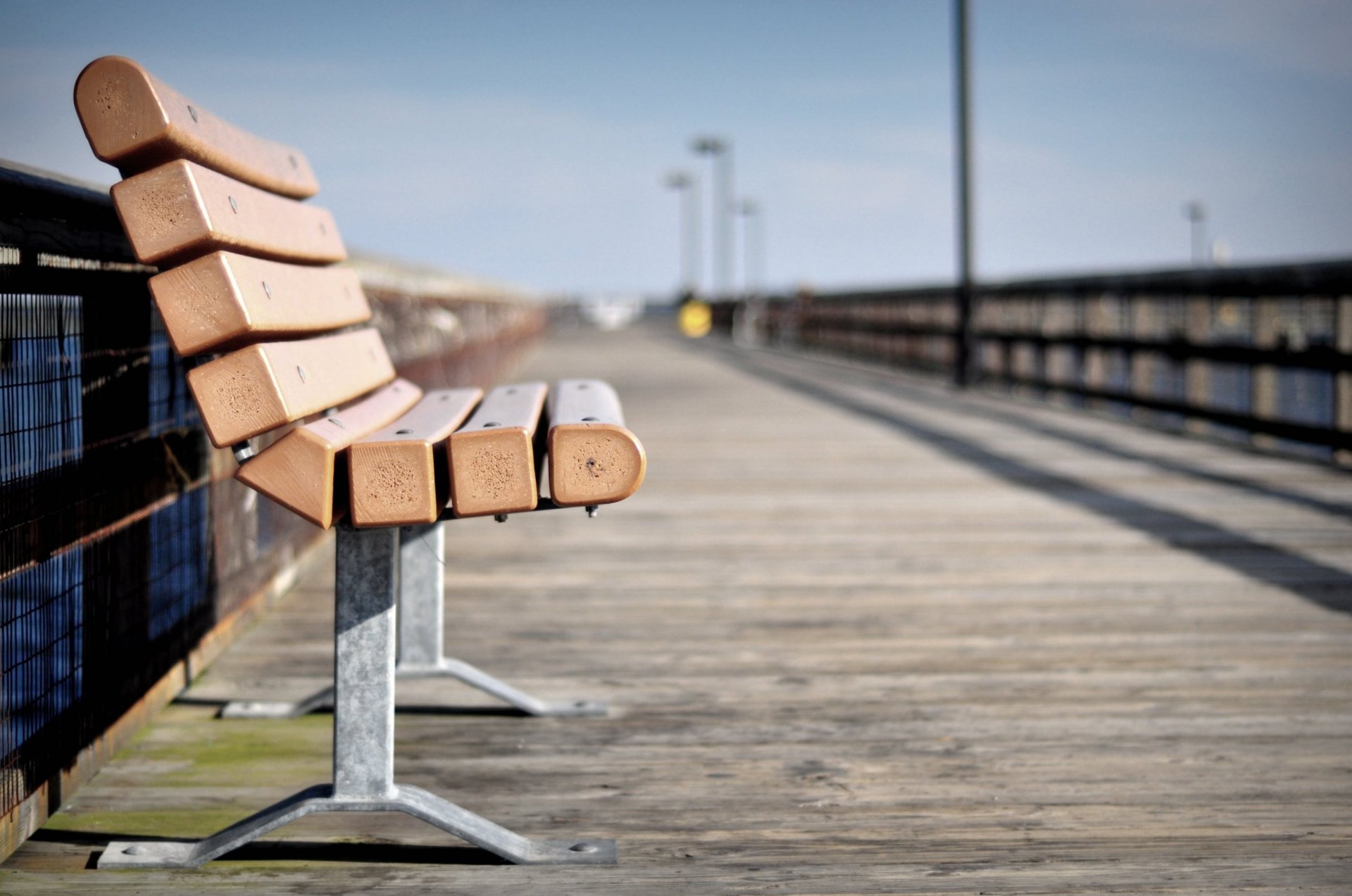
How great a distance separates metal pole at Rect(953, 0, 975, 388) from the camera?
13.5 meters

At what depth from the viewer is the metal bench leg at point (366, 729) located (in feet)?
7.14

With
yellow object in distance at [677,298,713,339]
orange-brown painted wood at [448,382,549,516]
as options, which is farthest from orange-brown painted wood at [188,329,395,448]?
yellow object in distance at [677,298,713,339]

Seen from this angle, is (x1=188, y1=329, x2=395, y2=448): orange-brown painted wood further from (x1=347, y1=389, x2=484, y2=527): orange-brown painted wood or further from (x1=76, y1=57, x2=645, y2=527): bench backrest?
(x1=347, y1=389, x2=484, y2=527): orange-brown painted wood

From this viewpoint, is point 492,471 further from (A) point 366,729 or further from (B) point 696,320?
(B) point 696,320

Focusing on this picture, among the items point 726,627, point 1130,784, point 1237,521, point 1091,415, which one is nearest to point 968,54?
point 1091,415

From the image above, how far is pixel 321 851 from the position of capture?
7.39ft

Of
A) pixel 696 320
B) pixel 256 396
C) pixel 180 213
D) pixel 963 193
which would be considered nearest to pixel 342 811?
pixel 256 396

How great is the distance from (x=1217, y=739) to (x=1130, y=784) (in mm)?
372

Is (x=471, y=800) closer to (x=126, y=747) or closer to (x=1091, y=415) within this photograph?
(x=126, y=747)

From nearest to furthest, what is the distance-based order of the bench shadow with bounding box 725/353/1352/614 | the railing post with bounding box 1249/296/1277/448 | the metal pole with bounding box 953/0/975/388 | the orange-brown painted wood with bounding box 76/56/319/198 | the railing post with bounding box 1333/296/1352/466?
the orange-brown painted wood with bounding box 76/56/319/198, the bench shadow with bounding box 725/353/1352/614, the railing post with bounding box 1333/296/1352/466, the railing post with bounding box 1249/296/1277/448, the metal pole with bounding box 953/0/975/388

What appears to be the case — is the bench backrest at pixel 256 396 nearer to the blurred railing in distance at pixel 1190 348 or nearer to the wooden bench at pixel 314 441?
the wooden bench at pixel 314 441

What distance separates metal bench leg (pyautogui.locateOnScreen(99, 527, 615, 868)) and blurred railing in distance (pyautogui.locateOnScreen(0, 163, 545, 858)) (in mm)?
345

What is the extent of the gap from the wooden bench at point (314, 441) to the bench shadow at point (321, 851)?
0.21 feet

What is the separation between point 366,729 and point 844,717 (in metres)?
1.18
